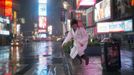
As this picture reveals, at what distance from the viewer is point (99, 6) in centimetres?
5766

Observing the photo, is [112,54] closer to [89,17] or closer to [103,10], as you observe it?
[103,10]

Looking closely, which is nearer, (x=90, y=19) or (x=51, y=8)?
(x=90, y=19)

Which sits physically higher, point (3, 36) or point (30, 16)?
point (30, 16)

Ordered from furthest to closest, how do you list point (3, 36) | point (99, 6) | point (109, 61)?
point (3, 36) < point (99, 6) < point (109, 61)

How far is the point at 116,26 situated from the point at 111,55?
1235 inches

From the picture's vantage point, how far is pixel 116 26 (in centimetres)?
4391

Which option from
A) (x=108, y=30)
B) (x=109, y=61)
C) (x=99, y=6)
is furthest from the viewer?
(x=99, y=6)

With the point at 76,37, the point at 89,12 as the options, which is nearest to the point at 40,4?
the point at 89,12

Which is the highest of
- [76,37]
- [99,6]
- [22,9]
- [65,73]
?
[22,9]

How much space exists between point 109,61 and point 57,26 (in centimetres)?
A: 18370

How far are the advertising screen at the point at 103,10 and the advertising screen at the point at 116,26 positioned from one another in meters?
1.65

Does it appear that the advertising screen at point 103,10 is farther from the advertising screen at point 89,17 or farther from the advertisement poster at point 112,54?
the advertisement poster at point 112,54

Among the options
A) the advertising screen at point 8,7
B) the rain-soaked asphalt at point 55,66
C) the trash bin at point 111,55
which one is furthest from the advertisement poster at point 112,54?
the advertising screen at point 8,7

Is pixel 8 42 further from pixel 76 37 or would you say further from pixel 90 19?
pixel 76 37
